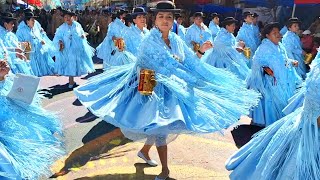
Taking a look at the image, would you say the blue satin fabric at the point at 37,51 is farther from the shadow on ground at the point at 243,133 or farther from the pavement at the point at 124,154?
the shadow on ground at the point at 243,133

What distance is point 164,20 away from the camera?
4129 millimetres

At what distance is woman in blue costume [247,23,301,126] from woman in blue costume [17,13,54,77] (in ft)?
19.1

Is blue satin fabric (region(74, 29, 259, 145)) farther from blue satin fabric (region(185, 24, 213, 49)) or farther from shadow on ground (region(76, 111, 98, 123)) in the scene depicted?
blue satin fabric (region(185, 24, 213, 49))

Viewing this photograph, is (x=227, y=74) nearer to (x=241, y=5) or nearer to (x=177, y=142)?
(x=177, y=142)

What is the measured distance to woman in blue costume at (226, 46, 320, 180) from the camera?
2.54 metres

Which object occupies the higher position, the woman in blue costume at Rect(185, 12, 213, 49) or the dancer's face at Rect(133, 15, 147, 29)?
the dancer's face at Rect(133, 15, 147, 29)

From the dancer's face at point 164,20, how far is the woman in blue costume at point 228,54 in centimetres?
352

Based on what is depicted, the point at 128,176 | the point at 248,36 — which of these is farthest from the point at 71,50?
the point at 128,176

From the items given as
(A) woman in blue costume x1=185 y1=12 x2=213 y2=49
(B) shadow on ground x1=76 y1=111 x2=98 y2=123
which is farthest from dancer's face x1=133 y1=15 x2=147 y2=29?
(A) woman in blue costume x1=185 y1=12 x2=213 y2=49

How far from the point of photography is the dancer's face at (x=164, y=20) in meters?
4.11

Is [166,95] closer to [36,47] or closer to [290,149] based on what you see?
[290,149]

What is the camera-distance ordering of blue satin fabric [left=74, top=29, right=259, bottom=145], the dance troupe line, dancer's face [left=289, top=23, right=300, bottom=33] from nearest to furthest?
the dance troupe line → blue satin fabric [left=74, top=29, right=259, bottom=145] → dancer's face [left=289, top=23, right=300, bottom=33]

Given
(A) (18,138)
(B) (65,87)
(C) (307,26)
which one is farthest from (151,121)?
(C) (307,26)

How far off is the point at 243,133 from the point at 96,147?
2357 mm
